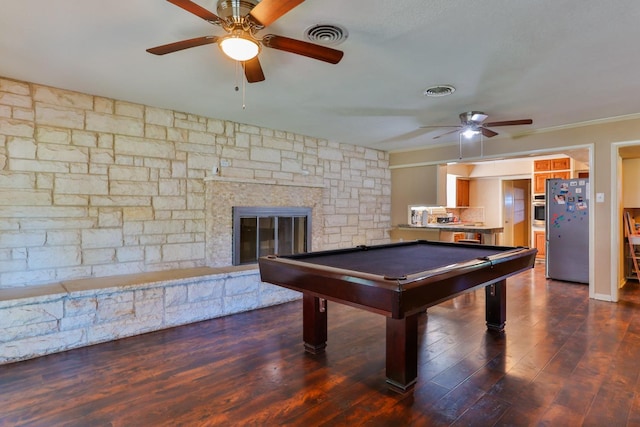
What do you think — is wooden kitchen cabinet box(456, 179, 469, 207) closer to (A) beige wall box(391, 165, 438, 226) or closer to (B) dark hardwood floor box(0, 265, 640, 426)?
(A) beige wall box(391, 165, 438, 226)

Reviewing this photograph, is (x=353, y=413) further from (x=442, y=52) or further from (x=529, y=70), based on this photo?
(x=529, y=70)

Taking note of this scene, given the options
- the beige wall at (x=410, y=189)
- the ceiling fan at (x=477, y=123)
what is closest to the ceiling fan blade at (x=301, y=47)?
the ceiling fan at (x=477, y=123)

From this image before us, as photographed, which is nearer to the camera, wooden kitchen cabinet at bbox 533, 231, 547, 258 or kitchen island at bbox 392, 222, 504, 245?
kitchen island at bbox 392, 222, 504, 245

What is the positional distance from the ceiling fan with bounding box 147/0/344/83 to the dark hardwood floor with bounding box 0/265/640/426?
2.08 meters

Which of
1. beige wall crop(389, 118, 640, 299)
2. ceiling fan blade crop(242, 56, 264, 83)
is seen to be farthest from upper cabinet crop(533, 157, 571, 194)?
ceiling fan blade crop(242, 56, 264, 83)

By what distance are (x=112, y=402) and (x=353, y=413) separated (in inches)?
58.0

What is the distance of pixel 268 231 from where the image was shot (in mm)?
4637

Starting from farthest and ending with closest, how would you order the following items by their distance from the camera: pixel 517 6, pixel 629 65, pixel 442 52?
pixel 629 65, pixel 442 52, pixel 517 6

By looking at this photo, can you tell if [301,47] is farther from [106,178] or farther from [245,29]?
[106,178]

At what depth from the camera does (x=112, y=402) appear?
82.7 inches

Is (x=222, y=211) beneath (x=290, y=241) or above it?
above

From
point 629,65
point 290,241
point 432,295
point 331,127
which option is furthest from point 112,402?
point 629,65

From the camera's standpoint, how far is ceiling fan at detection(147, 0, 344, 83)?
164 centimetres

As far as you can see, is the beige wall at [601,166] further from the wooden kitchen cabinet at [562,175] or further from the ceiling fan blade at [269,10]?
the ceiling fan blade at [269,10]
